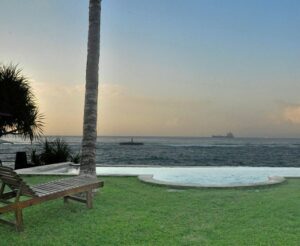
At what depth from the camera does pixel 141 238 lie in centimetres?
441

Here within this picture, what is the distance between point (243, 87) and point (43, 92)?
385 inches

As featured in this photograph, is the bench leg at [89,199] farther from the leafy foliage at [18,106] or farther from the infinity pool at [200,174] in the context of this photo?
the leafy foliage at [18,106]

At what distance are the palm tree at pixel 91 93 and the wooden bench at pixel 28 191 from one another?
91 cm

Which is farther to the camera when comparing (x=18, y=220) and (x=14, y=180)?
(x=14, y=180)

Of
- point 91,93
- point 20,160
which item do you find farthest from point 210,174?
point 20,160

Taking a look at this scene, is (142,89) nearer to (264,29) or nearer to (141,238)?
(264,29)

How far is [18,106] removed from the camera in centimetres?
1430

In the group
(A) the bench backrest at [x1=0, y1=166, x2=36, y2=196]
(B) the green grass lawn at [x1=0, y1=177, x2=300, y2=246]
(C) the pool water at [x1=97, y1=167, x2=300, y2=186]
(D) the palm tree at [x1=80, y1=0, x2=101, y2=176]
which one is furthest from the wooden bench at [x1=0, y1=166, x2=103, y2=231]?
(C) the pool water at [x1=97, y1=167, x2=300, y2=186]

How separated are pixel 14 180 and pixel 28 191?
0.22 m

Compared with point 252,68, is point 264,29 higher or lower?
higher

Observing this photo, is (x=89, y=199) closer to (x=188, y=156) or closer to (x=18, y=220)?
(x=18, y=220)

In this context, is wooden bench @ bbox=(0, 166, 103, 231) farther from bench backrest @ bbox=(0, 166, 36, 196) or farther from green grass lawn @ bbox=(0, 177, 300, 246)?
green grass lawn @ bbox=(0, 177, 300, 246)

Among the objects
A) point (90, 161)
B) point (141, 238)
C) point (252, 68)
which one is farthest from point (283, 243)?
point (252, 68)

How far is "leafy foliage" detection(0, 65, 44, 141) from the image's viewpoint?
46.8 ft
